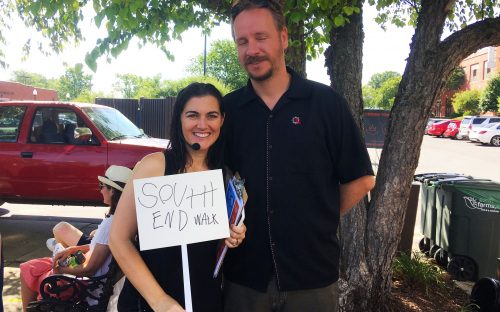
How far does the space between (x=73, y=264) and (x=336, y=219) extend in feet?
7.08

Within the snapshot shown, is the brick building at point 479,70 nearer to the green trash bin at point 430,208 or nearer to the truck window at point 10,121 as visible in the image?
the green trash bin at point 430,208

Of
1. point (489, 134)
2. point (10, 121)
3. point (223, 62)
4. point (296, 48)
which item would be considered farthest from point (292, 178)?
point (223, 62)

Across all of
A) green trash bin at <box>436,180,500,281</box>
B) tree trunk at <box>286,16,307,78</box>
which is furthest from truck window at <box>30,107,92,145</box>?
green trash bin at <box>436,180,500,281</box>

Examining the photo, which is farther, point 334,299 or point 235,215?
point 334,299

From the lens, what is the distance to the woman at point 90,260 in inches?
124

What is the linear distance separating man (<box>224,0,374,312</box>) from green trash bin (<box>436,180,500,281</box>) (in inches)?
136

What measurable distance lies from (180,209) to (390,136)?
262cm

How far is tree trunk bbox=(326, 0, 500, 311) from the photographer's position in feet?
12.3

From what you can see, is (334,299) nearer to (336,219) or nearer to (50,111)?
(336,219)

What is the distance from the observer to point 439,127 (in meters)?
34.9

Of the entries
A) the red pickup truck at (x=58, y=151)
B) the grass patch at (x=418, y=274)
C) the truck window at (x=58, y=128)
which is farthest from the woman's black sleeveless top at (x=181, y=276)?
the truck window at (x=58, y=128)

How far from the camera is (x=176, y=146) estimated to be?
2027 millimetres

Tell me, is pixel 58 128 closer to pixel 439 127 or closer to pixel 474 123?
pixel 474 123

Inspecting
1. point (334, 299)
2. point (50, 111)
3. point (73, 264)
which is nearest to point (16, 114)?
point (50, 111)
